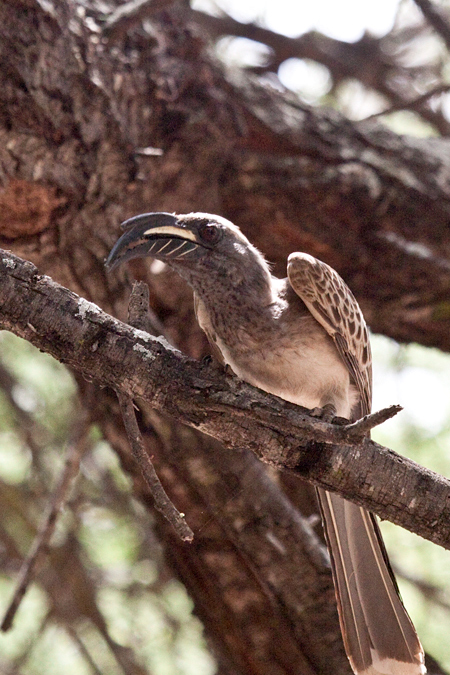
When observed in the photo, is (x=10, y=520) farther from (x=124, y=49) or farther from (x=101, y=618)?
(x=124, y=49)

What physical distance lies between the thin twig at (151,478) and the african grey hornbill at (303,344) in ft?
2.32

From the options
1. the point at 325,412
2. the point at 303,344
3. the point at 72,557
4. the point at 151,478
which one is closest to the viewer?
the point at 151,478

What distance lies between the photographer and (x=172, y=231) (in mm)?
2723

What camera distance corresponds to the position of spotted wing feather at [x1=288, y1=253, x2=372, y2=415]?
286 cm

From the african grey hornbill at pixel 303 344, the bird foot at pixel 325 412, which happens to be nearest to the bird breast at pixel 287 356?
the african grey hornbill at pixel 303 344

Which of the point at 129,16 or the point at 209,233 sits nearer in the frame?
the point at 209,233

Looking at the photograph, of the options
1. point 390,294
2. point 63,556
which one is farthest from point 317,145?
point 63,556

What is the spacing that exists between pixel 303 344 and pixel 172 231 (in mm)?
712

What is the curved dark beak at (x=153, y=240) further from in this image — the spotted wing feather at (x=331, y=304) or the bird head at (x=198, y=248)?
the spotted wing feather at (x=331, y=304)

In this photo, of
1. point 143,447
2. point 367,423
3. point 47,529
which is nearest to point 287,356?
point 143,447

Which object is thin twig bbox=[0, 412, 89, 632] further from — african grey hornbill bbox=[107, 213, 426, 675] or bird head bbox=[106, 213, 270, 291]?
bird head bbox=[106, 213, 270, 291]

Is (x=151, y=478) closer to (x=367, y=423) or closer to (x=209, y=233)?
(x=367, y=423)

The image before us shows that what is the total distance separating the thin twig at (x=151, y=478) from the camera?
198 centimetres

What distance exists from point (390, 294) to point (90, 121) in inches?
Answer: 90.6
